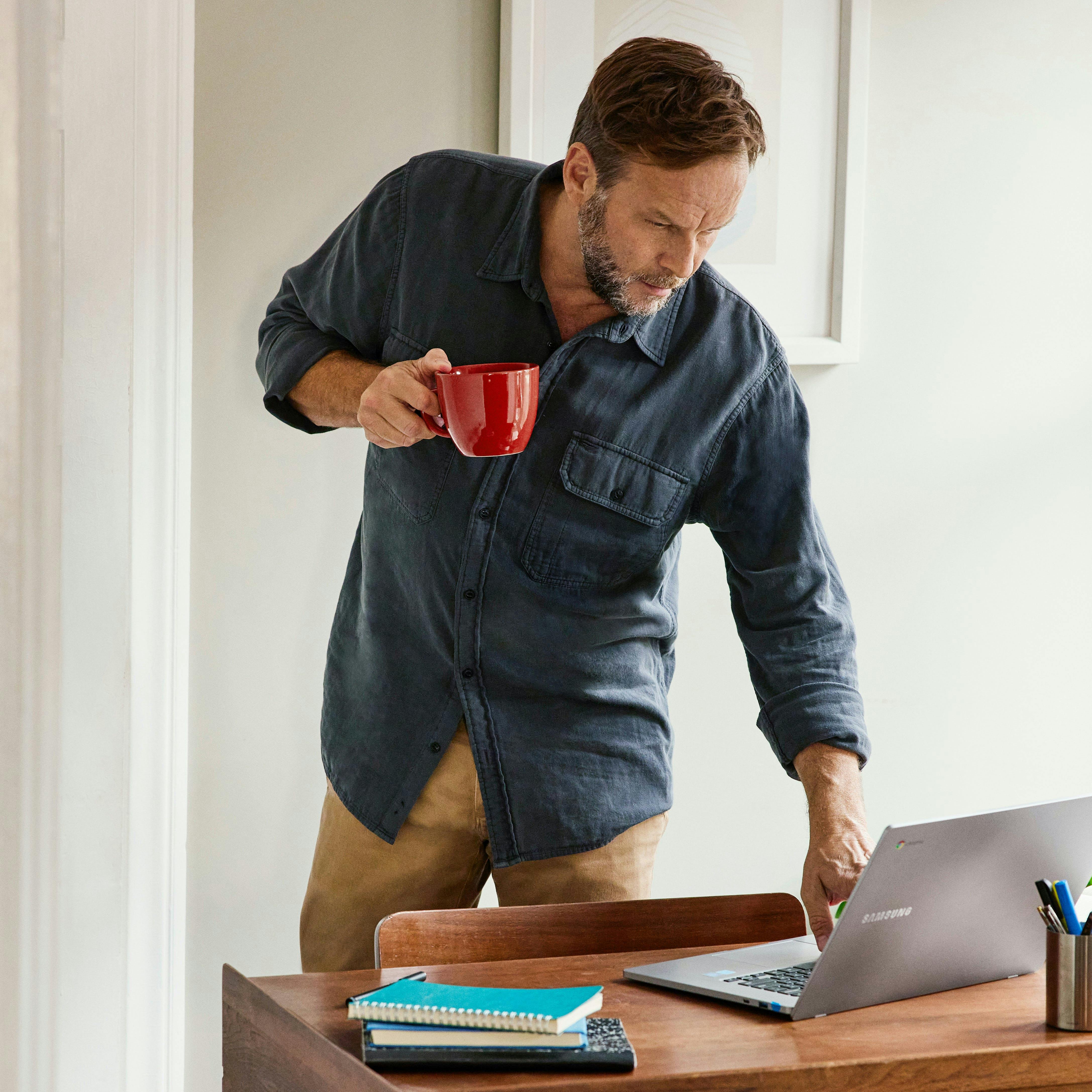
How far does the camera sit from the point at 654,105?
138 cm

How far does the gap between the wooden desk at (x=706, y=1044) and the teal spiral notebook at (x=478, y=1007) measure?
1.3 inches

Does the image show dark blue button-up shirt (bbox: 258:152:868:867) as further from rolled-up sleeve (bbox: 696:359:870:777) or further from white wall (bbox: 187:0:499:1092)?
white wall (bbox: 187:0:499:1092)

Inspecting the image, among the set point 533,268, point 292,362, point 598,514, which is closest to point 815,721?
point 598,514

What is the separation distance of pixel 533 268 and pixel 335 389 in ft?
0.93

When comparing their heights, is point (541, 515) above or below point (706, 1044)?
above

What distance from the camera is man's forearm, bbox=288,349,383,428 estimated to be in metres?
1.49

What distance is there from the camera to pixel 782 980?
1.16 meters

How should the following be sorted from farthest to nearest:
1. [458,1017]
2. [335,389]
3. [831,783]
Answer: [335,389] → [831,783] → [458,1017]

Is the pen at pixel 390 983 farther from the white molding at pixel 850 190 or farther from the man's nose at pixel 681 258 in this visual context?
the white molding at pixel 850 190

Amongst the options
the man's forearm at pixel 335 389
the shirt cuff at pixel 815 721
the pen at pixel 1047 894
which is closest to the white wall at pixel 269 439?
the man's forearm at pixel 335 389

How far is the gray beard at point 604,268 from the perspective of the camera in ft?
4.73

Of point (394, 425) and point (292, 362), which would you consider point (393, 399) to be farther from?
point (292, 362)

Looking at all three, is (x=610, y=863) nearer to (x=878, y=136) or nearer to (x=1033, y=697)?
(x=1033, y=697)

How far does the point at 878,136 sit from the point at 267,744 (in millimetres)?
1415
